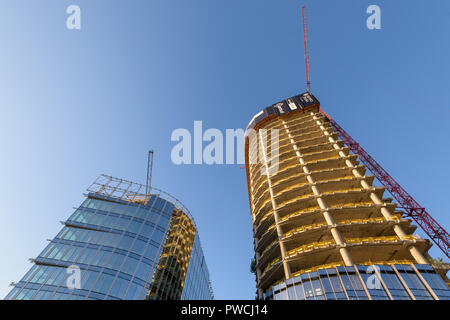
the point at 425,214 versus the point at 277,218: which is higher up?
the point at 425,214

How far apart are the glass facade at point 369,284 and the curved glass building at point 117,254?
2066 centimetres

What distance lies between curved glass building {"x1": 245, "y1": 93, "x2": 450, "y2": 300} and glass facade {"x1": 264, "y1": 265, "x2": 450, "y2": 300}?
0.09m

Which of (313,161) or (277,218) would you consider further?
(313,161)

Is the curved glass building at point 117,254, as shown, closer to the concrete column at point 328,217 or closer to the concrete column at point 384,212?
the concrete column at point 328,217

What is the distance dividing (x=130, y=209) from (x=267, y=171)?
27228 mm

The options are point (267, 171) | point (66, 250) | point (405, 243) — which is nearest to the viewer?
point (405, 243)

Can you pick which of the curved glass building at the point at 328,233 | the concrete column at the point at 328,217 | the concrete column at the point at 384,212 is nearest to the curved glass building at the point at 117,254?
the curved glass building at the point at 328,233

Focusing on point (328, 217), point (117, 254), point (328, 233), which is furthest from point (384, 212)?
point (117, 254)

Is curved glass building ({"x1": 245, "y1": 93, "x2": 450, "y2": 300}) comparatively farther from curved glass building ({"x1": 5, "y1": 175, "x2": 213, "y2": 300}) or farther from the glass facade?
curved glass building ({"x1": 5, "y1": 175, "x2": 213, "y2": 300})

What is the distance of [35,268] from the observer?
35812mm

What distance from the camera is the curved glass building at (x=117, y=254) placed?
34.0m
